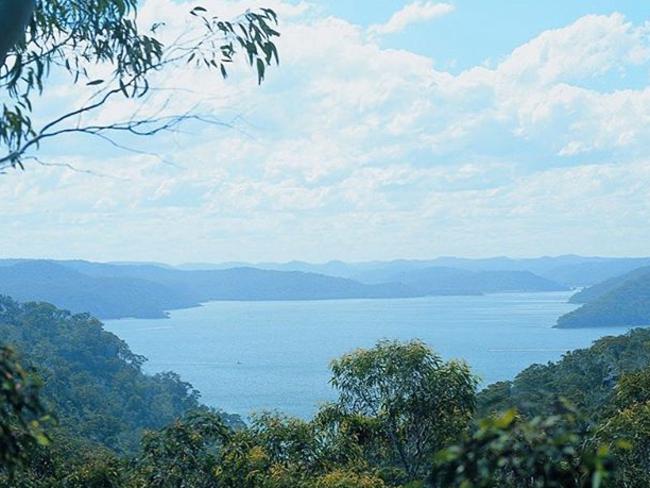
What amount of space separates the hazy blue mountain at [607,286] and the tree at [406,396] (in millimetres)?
57820

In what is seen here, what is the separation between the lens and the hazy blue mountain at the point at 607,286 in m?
62.1

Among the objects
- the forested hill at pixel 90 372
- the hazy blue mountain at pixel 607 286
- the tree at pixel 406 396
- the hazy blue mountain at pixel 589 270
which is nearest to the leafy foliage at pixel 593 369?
the tree at pixel 406 396

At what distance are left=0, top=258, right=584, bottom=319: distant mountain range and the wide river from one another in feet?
7.44

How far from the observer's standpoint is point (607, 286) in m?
68.8

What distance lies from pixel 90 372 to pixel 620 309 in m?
39.5

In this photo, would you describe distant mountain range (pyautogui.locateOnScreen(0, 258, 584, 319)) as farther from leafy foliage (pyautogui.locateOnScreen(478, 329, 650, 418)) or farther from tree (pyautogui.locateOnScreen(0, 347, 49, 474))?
tree (pyautogui.locateOnScreen(0, 347, 49, 474))

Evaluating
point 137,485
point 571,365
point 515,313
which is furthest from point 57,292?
point 137,485

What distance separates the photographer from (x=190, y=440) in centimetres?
567

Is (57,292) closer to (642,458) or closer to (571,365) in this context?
(571,365)

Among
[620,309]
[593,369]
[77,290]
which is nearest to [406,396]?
[593,369]

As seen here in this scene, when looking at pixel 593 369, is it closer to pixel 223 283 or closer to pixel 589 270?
pixel 223 283

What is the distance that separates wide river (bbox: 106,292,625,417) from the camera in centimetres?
3706

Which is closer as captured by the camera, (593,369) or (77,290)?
(593,369)

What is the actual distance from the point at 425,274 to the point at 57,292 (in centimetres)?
5449
